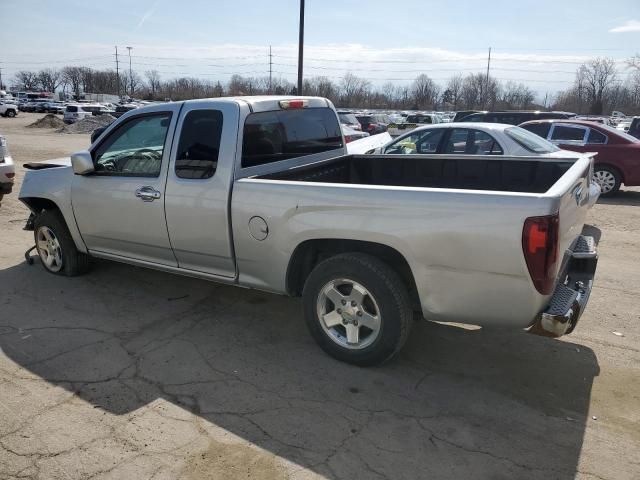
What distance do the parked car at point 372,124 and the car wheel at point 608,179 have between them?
1421 centimetres

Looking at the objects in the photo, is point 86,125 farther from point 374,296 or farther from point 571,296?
point 571,296

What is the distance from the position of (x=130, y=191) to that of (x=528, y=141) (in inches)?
255

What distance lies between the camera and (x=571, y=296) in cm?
329

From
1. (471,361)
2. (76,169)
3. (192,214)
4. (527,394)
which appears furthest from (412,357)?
(76,169)

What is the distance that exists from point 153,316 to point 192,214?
1141 mm

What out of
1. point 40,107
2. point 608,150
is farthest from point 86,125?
point 40,107

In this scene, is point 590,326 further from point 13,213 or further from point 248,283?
point 13,213

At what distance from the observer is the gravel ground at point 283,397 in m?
2.80

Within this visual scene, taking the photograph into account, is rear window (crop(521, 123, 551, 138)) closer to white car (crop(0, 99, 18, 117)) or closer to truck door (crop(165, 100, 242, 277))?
truck door (crop(165, 100, 242, 277))

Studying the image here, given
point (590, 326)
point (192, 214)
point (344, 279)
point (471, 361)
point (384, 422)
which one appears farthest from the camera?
point (590, 326)

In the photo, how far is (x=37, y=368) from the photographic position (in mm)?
3768

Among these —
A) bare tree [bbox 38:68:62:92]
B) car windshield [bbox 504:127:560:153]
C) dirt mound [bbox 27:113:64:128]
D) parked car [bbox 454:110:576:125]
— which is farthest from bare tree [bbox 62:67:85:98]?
car windshield [bbox 504:127:560:153]

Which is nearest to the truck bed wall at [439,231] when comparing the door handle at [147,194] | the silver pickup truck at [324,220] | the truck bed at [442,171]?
the silver pickup truck at [324,220]

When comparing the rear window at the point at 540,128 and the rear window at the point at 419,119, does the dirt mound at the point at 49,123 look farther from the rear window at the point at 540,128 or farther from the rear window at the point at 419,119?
the rear window at the point at 540,128
